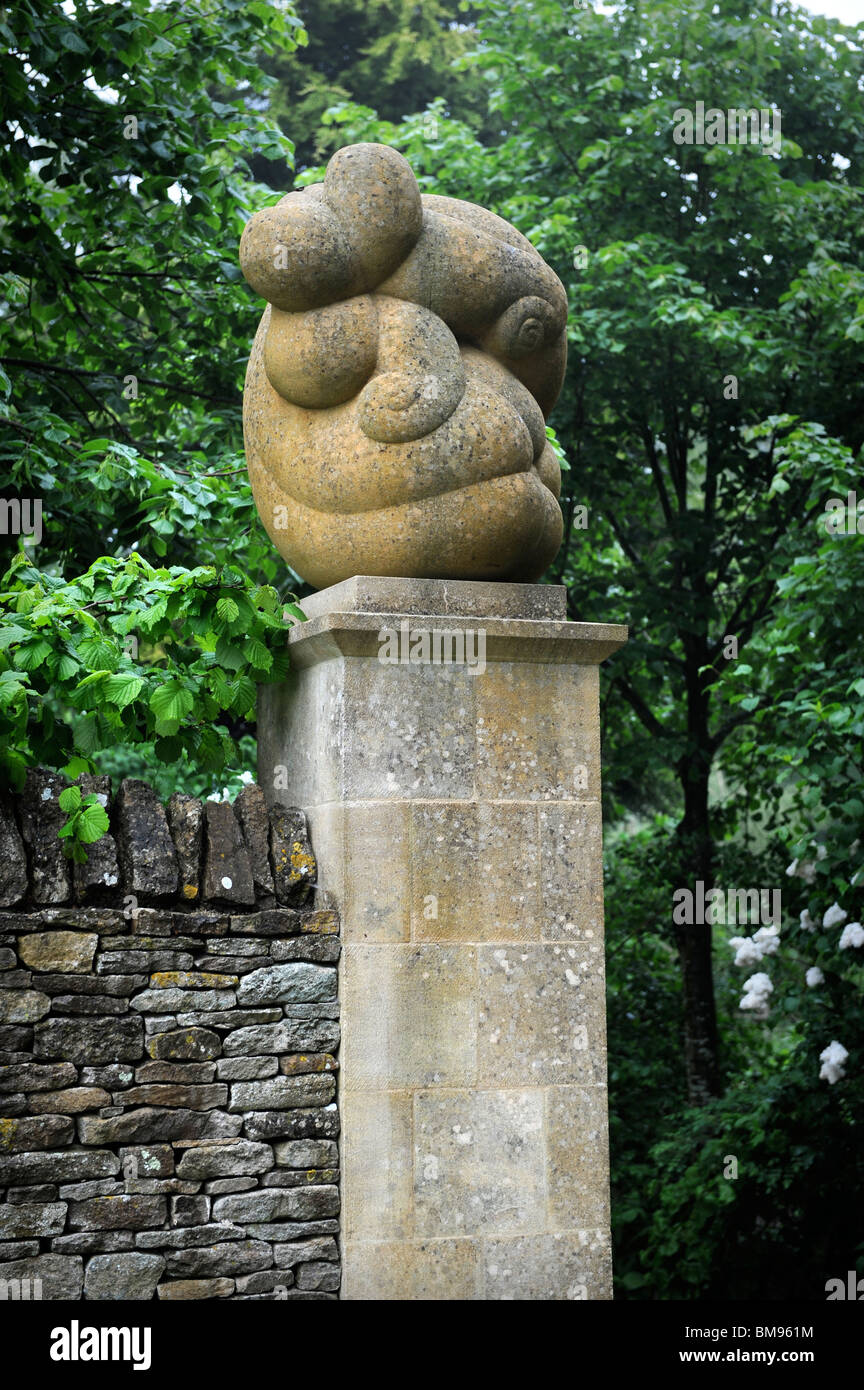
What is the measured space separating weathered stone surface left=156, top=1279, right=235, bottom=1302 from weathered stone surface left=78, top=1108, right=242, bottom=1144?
34cm

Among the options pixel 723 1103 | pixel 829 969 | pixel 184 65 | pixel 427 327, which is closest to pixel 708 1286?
pixel 723 1103

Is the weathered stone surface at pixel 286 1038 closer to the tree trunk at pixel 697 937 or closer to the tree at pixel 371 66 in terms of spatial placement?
the tree trunk at pixel 697 937

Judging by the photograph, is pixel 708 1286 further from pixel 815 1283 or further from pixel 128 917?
pixel 128 917

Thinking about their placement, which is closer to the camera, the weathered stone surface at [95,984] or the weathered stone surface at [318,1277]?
the weathered stone surface at [95,984]

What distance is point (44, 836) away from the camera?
3.39 meters

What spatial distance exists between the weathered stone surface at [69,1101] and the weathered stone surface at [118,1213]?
22 centimetres

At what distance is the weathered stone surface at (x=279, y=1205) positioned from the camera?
341 centimetres

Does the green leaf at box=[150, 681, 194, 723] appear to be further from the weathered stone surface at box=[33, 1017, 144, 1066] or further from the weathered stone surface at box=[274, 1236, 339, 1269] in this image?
the weathered stone surface at box=[274, 1236, 339, 1269]

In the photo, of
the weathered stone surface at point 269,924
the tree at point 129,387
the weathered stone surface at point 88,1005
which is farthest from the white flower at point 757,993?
the weathered stone surface at point 88,1005

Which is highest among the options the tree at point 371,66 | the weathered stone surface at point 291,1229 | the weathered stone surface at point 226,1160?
the tree at point 371,66

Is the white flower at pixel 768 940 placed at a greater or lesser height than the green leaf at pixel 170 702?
lesser

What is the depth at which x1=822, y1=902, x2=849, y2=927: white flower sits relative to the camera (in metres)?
6.20

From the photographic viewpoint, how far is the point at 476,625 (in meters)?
3.73

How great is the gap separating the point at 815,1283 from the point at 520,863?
470cm
